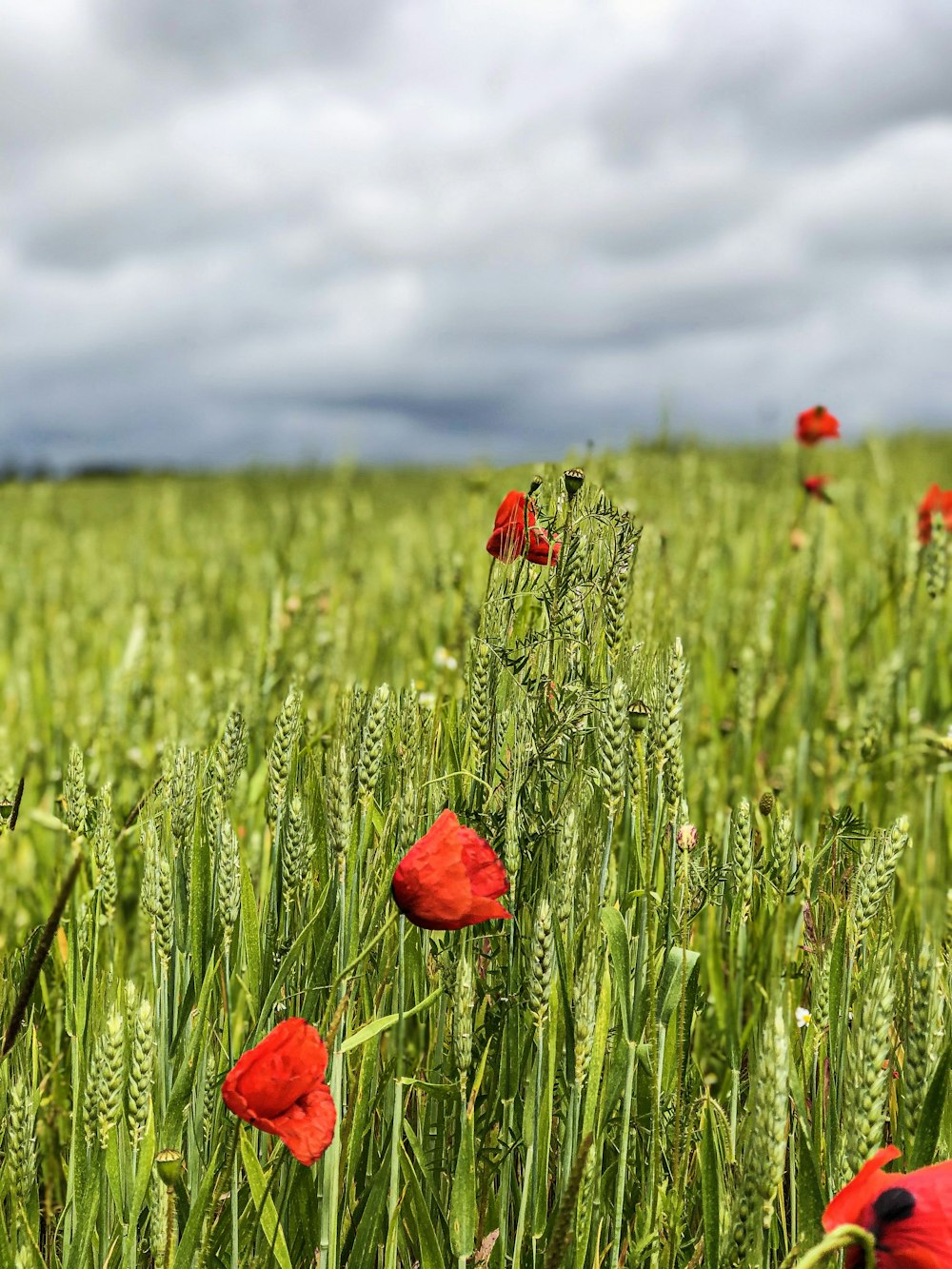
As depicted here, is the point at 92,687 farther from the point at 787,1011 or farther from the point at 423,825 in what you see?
the point at 787,1011

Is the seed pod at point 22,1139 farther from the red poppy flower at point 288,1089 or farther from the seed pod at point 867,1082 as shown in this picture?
the seed pod at point 867,1082

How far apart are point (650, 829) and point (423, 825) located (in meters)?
0.22

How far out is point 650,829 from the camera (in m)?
1.00

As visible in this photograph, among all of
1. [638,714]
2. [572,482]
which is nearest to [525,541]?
[572,482]

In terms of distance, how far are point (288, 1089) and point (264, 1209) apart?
0.52 ft

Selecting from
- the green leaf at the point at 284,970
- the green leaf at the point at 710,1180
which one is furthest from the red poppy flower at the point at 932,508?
the green leaf at the point at 284,970

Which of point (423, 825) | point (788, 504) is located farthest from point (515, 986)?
point (788, 504)

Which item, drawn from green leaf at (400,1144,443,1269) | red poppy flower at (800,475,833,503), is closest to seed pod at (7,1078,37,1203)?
green leaf at (400,1144,443,1269)

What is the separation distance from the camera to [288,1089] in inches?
29.7

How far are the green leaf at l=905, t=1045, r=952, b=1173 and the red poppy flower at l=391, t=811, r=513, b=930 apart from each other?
1.19 feet

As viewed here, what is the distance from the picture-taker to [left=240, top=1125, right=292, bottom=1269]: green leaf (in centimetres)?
81

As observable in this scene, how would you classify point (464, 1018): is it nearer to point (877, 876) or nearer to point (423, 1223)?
point (423, 1223)

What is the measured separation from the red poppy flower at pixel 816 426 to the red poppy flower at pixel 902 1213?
2.15 metres

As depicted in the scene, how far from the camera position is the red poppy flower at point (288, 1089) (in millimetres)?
754
